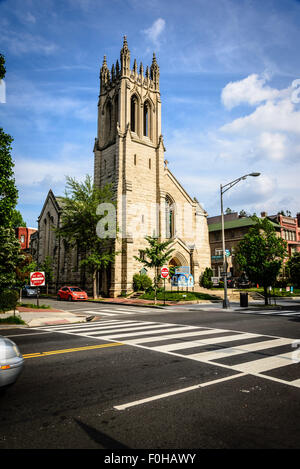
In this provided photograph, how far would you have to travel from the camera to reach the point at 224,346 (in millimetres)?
7703

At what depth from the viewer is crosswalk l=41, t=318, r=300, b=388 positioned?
19.1 ft

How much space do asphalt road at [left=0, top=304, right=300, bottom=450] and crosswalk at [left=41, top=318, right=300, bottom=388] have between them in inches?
2.4

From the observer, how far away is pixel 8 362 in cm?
438

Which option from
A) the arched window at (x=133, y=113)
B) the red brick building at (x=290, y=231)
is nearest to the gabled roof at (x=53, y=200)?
the arched window at (x=133, y=113)

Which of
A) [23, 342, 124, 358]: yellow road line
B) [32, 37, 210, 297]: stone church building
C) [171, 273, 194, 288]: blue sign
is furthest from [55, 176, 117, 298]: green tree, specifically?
[23, 342, 124, 358]: yellow road line

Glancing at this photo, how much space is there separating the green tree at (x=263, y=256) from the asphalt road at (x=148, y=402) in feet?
53.2

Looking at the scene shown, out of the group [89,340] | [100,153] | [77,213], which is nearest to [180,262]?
[77,213]

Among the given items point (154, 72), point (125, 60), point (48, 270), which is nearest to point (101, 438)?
point (125, 60)

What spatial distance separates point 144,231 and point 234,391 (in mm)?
29631

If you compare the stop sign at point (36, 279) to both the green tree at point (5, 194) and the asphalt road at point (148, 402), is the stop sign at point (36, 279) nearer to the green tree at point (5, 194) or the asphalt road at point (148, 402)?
the green tree at point (5, 194)

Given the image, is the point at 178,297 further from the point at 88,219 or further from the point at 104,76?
the point at 104,76

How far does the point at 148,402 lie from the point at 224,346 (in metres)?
3.97

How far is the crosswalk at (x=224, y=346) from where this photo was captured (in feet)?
19.1

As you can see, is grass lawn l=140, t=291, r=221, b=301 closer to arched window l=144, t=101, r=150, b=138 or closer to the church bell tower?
the church bell tower
